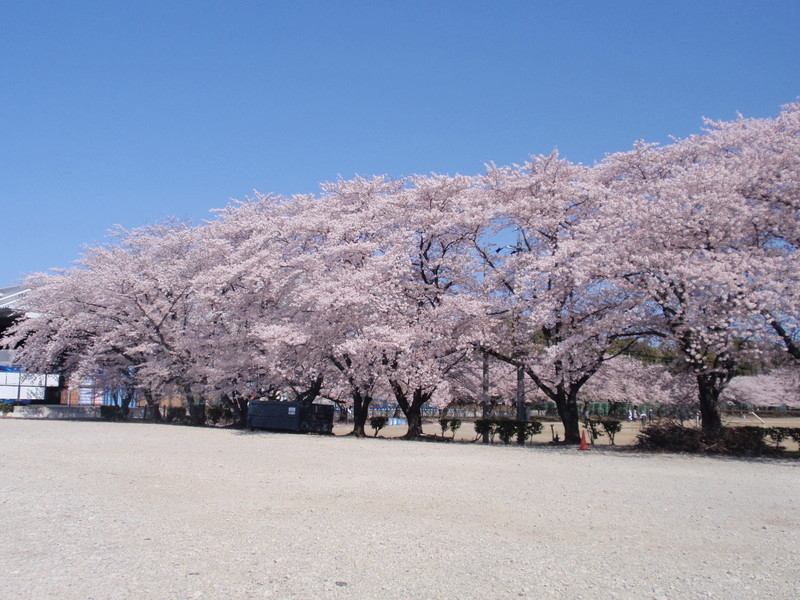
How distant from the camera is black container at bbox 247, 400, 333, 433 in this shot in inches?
950

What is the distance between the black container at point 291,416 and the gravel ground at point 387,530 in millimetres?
10119

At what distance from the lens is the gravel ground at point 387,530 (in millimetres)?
5148

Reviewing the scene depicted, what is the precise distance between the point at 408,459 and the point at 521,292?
714cm

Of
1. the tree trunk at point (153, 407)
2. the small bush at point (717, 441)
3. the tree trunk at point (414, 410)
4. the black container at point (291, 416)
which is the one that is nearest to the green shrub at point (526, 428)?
the tree trunk at point (414, 410)

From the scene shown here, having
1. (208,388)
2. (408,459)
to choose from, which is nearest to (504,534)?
(408,459)

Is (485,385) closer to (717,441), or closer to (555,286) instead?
(555,286)

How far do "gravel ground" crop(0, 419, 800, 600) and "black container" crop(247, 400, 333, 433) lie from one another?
33.2 ft

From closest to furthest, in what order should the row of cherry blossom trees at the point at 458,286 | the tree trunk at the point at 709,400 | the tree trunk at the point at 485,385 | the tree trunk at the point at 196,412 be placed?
the row of cherry blossom trees at the point at 458,286 → the tree trunk at the point at 709,400 → the tree trunk at the point at 485,385 → the tree trunk at the point at 196,412

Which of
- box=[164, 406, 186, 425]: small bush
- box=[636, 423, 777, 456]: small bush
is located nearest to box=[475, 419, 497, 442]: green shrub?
box=[636, 423, 777, 456]: small bush

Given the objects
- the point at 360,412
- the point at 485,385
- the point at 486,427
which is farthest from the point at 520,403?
the point at 360,412

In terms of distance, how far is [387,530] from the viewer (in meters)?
7.18

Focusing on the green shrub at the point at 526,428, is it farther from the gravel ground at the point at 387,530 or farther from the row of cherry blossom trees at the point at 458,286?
the gravel ground at the point at 387,530

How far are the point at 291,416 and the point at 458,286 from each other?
7.96 m

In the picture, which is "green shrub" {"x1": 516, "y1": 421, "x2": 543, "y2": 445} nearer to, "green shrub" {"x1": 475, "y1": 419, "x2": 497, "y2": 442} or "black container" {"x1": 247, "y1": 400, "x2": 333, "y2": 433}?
"green shrub" {"x1": 475, "y1": 419, "x2": 497, "y2": 442}
